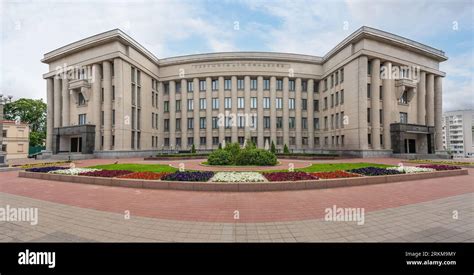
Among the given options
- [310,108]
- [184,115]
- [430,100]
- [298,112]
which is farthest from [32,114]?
[430,100]

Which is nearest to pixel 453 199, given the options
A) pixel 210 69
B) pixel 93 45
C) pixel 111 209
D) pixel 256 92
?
pixel 111 209

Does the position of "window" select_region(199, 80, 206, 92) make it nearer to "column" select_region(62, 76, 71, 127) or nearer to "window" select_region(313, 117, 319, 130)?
"column" select_region(62, 76, 71, 127)

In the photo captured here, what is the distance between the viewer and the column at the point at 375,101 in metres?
28.4

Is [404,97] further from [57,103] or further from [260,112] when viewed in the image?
[57,103]

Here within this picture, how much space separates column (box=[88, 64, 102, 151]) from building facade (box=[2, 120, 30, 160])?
2007 centimetres

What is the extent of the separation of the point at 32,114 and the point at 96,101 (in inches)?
1340

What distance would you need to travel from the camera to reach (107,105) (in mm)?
29406

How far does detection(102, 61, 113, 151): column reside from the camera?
29.2 meters

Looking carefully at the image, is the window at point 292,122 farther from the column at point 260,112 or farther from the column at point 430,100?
the column at point 430,100

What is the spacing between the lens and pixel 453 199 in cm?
714

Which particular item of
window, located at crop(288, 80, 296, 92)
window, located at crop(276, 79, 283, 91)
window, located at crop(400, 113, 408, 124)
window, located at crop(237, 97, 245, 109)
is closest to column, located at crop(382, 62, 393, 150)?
window, located at crop(400, 113, 408, 124)
